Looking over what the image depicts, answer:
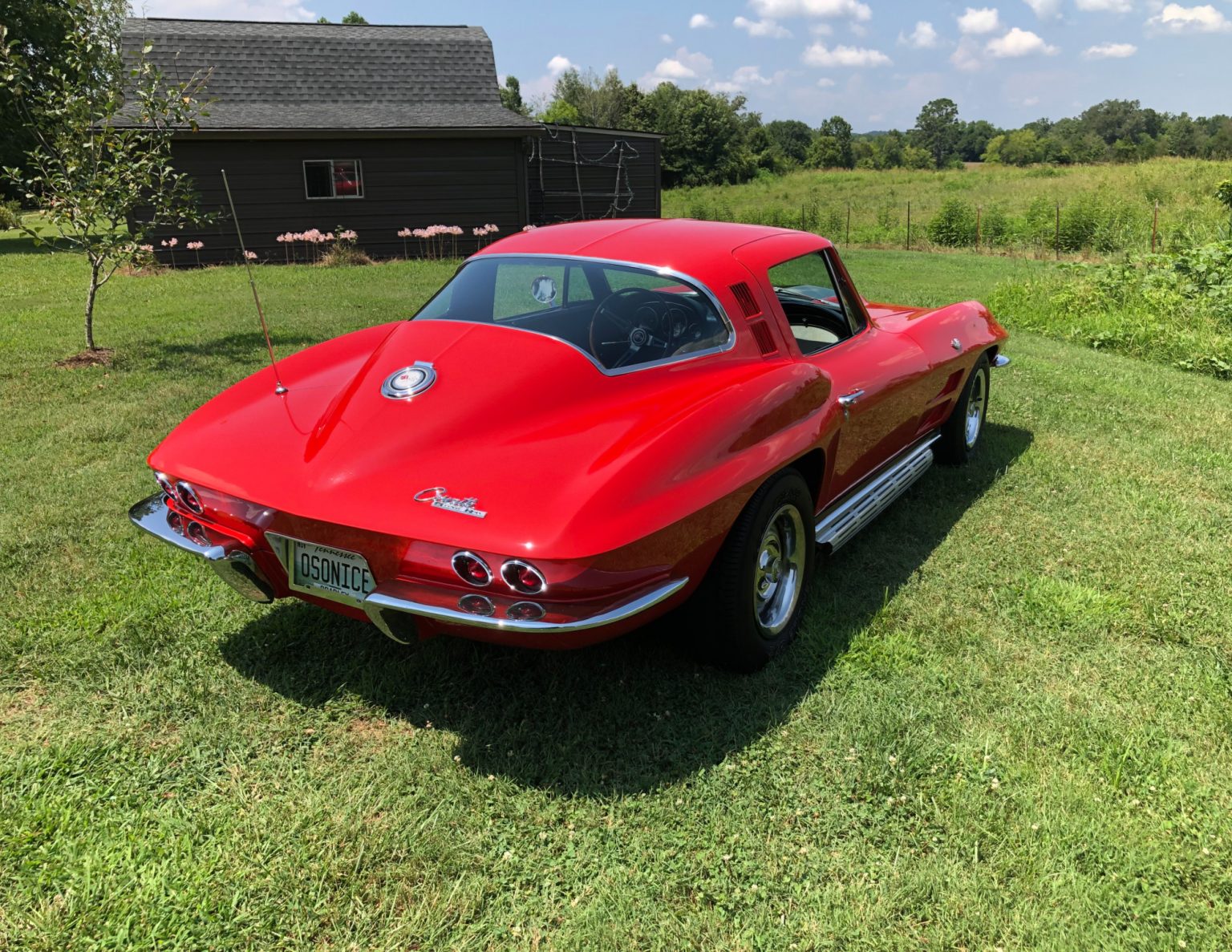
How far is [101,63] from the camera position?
318 inches

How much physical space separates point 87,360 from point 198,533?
245 inches

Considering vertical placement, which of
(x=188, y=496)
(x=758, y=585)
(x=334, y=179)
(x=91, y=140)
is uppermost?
(x=91, y=140)

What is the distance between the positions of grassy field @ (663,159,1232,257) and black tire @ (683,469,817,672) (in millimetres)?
12182

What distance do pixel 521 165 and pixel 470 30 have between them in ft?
14.7

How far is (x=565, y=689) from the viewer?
2.95 meters

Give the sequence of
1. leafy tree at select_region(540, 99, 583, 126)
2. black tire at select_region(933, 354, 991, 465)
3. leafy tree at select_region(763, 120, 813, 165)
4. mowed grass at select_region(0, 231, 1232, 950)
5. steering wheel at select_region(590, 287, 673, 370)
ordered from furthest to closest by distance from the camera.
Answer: leafy tree at select_region(763, 120, 813, 165)
leafy tree at select_region(540, 99, 583, 126)
black tire at select_region(933, 354, 991, 465)
steering wheel at select_region(590, 287, 673, 370)
mowed grass at select_region(0, 231, 1232, 950)

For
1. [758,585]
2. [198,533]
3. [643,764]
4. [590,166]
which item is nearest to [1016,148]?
Result: [590,166]

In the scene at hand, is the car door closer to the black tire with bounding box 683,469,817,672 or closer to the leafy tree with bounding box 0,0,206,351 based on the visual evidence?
the black tire with bounding box 683,469,817,672

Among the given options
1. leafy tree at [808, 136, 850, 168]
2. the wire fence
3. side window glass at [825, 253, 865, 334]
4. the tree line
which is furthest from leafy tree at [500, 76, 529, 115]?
side window glass at [825, 253, 865, 334]

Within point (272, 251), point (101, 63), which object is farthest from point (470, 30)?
point (101, 63)

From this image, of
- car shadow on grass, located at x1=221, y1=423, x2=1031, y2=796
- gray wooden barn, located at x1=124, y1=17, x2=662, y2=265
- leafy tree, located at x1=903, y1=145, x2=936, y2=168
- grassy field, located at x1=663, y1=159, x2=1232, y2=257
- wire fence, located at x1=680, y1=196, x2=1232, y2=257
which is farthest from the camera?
leafy tree, located at x1=903, y1=145, x2=936, y2=168

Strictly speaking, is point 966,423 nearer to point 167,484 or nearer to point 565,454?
point 565,454

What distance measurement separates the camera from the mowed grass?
209 centimetres

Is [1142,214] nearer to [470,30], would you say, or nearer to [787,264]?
[470,30]
